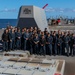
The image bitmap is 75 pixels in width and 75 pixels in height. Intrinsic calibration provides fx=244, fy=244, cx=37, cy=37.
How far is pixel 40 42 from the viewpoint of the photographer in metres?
12.7

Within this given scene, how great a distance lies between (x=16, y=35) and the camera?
1322 cm

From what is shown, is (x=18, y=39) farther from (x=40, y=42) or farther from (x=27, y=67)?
(x=27, y=67)

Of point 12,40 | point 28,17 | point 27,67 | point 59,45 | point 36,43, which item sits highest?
point 28,17

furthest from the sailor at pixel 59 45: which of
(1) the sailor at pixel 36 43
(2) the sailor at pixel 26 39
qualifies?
(2) the sailor at pixel 26 39

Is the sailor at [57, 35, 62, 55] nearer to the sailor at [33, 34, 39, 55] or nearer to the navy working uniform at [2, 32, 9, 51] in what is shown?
the sailor at [33, 34, 39, 55]

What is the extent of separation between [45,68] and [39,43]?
379cm

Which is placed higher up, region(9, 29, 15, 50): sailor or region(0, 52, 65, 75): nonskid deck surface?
region(9, 29, 15, 50): sailor

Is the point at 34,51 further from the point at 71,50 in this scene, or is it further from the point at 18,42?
the point at 71,50

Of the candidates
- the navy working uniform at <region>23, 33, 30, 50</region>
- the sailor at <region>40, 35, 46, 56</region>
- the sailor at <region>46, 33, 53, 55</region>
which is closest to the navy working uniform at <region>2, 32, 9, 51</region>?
the navy working uniform at <region>23, 33, 30, 50</region>

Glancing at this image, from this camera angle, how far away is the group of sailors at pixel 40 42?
12.7m

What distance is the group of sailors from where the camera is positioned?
41.8ft

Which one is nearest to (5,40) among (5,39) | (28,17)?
(5,39)

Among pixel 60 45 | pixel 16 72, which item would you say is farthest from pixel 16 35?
pixel 16 72

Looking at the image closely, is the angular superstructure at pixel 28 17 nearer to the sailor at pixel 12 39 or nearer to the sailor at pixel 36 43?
the sailor at pixel 12 39
